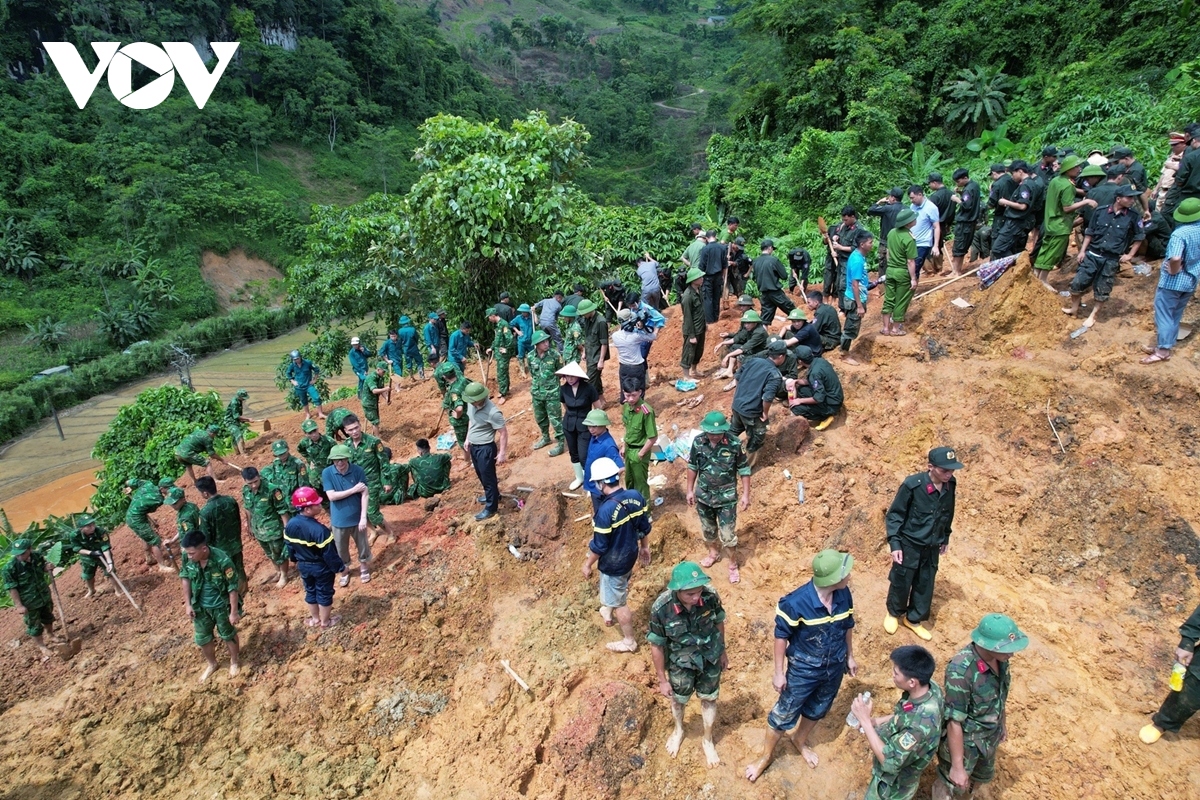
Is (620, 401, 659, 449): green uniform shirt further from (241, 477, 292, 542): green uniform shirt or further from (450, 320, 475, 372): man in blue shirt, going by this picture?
(450, 320, 475, 372): man in blue shirt

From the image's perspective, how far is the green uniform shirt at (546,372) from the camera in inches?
338

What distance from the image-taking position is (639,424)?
6488 mm

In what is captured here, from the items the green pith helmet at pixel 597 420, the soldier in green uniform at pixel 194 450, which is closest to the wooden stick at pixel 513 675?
the green pith helmet at pixel 597 420

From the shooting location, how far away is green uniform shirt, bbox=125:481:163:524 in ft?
26.1

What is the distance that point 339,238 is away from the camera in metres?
16.5

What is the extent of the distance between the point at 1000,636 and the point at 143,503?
870 centimetres

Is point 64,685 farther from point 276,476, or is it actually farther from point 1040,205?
point 1040,205

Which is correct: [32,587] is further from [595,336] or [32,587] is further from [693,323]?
[693,323]

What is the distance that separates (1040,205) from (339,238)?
1438cm

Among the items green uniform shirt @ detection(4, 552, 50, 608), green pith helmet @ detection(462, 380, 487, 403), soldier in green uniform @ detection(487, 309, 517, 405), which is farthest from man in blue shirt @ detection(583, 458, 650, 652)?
green uniform shirt @ detection(4, 552, 50, 608)

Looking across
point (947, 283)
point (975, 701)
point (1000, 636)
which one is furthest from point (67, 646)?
point (947, 283)

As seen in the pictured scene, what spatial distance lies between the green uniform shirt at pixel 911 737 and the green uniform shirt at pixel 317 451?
6646 mm

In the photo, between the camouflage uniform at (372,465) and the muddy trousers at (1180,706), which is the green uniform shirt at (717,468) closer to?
the muddy trousers at (1180,706)

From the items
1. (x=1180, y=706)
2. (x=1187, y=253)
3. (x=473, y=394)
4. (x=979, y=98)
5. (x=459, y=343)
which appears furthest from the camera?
(x=979, y=98)
